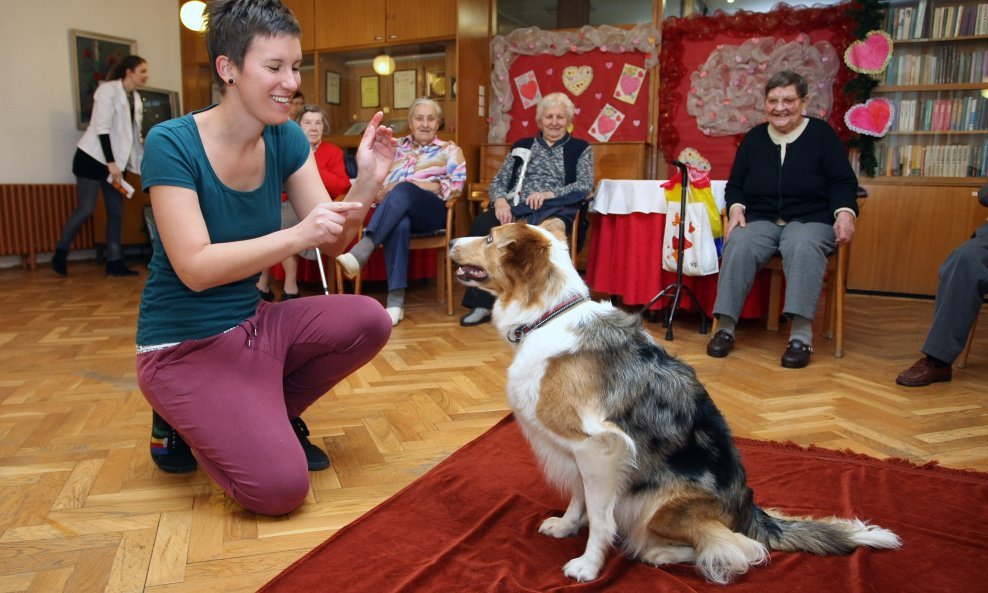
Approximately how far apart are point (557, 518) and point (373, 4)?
20.5ft

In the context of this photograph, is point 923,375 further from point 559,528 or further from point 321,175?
point 321,175

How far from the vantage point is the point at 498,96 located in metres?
6.63

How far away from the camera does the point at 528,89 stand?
6555mm

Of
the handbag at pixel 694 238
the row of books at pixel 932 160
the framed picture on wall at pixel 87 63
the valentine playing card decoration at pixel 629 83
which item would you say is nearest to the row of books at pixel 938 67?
the row of books at pixel 932 160

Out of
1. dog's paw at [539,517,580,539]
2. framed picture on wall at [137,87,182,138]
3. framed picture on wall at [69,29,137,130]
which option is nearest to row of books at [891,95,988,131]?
dog's paw at [539,517,580,539]

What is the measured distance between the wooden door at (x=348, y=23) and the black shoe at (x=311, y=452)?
5.46 m

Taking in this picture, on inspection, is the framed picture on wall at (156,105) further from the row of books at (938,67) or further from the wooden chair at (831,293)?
the row of books at (938,67)

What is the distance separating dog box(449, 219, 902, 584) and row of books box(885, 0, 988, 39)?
5.43m

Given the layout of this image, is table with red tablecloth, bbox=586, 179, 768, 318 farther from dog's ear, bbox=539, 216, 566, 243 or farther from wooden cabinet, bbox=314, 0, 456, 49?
wooden cabinet, bbox=314, 0, 456, 49

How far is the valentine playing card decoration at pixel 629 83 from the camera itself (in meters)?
6.15

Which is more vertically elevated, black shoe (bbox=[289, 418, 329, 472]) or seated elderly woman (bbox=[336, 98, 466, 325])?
seated elderly woman (bbox=[336, 98, 466, 325])

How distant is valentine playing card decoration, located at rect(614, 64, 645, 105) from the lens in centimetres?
615

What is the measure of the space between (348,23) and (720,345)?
17.3ft
